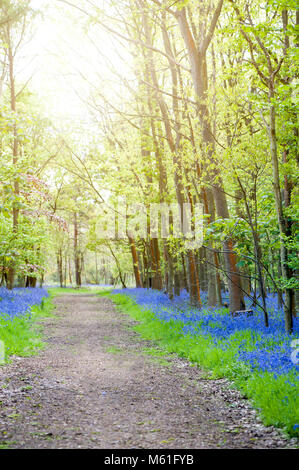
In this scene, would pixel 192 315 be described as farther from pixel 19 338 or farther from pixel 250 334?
pixel 19 338

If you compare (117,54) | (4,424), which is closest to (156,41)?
(117,54)

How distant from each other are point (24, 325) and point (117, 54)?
11.6 metres

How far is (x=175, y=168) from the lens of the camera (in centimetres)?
1298

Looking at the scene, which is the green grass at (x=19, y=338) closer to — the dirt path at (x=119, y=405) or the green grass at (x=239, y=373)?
the dirt path at (x=119, y=405)

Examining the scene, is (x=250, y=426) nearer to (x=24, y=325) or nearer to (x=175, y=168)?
(x=24, y=325)

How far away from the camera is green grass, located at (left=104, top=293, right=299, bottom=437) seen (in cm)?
447

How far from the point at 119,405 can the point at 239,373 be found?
2.02m

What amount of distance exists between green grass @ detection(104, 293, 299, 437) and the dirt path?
0.59 feet

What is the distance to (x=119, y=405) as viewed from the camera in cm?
557

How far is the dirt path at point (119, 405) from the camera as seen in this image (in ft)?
14.2

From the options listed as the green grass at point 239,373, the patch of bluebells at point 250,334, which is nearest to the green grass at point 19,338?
the green grass at point 239,373

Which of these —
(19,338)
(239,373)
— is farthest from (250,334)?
(19,338)

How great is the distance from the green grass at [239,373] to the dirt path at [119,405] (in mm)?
181

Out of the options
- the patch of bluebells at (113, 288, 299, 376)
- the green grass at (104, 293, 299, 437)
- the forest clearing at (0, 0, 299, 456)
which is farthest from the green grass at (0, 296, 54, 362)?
the patch of bluebells at (113, 288, 299, 376)
